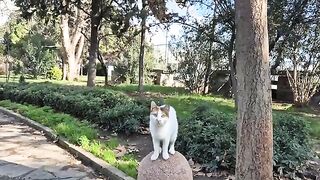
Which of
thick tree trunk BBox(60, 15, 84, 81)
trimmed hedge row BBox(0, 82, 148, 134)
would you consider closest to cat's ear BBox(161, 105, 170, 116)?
trimmed hedge row BBox(0, 82, 148, 134)

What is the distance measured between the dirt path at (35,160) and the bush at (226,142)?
1.45m

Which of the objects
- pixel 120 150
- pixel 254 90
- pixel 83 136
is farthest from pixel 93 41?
pixel 254 90

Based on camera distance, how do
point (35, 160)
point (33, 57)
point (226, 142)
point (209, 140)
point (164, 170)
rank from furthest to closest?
point (33, 57), point (35, 160), point (209, 140), point (226, 142), point (164, 170)

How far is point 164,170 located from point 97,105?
5467 mm

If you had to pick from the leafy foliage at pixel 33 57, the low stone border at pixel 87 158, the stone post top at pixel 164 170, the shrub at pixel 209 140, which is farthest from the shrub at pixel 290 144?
the leafy foliage at pixel 33 57

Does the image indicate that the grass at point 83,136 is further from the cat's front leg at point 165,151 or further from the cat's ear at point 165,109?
the cat's ear at point 165,109

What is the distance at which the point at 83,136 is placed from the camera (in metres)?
7.27

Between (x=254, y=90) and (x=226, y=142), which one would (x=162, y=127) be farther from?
(x=226, y=142)

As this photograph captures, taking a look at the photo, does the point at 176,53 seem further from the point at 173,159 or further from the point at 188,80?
the point at 173,159

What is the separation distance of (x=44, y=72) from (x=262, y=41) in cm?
2917

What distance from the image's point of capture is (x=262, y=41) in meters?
3.76

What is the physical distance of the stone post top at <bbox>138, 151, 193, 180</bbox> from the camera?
393 centimetres

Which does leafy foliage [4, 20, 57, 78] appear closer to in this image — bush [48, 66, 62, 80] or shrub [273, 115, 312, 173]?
bush [48, 66, 62, 80]

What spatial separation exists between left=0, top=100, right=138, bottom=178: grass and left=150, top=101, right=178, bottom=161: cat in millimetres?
1259
